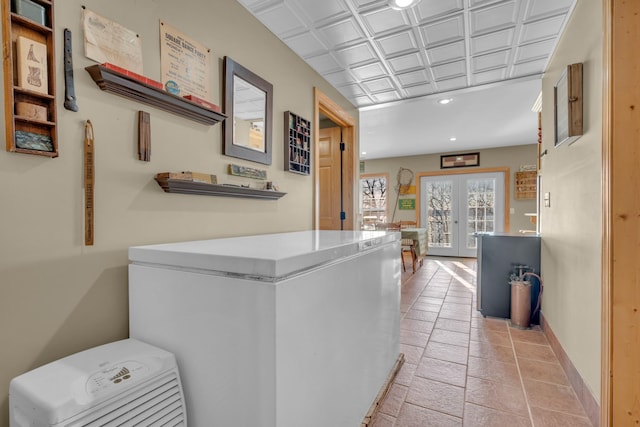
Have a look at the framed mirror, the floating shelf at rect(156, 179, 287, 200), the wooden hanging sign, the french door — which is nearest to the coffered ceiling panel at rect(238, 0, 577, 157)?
the framed mirror

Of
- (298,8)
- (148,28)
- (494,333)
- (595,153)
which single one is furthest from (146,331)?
(494,333)

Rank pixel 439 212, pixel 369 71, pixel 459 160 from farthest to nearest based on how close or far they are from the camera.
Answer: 1. pixel 439 212
2. pixel 459 160
3. pixel 369 71

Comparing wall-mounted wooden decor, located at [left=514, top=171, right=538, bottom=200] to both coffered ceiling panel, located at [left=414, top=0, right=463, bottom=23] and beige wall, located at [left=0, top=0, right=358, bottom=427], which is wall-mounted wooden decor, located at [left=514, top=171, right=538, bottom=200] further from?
beige wall, located at [left=0, top=0, right=358, bottom=427]

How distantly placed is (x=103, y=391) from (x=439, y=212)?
7.23 m

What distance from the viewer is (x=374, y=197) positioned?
26.5 feet

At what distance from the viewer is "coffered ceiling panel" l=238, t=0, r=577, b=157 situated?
1.91 m

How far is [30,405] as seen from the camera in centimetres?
79

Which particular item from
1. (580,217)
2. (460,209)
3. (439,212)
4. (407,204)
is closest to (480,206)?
(460,209)

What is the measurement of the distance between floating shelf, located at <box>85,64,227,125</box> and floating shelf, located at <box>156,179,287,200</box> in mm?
348

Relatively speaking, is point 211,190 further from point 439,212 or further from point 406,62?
point 439,212

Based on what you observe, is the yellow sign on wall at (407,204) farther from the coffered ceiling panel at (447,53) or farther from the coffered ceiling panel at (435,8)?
the coffered ceiling panel at (435,8)

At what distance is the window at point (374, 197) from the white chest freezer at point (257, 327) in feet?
21.9

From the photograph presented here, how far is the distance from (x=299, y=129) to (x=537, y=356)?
96.6 inches

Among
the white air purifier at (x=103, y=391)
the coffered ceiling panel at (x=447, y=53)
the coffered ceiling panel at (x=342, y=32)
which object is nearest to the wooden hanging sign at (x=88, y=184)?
the white air purifier at (x=103, y=391)
